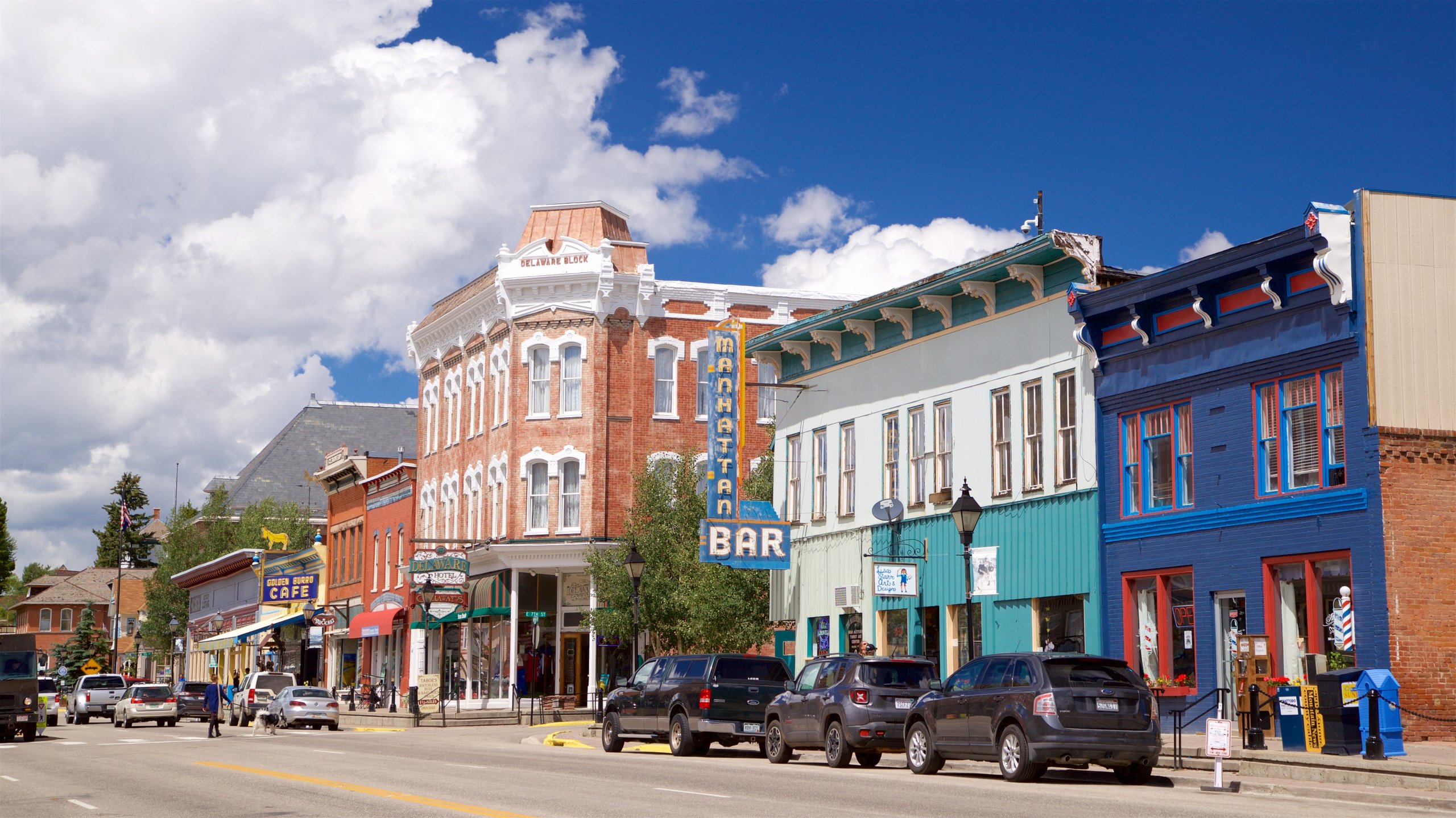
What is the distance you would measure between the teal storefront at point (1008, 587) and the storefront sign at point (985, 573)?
0.10 m

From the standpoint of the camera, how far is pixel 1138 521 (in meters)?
26.5

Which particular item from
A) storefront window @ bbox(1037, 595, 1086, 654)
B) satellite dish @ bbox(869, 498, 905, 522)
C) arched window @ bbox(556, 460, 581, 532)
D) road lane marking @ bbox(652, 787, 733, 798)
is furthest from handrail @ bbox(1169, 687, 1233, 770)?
arched window @ bbox(556, 460, 581, 532)

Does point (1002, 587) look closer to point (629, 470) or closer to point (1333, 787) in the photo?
point (1333, 787)

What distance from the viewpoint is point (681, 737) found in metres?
26.2

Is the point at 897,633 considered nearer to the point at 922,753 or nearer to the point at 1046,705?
the point at 922,753

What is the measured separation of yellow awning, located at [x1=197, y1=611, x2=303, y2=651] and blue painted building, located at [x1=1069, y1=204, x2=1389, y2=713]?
5180cm

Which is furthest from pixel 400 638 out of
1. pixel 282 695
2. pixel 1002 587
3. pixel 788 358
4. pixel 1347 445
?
pixel 1347 445

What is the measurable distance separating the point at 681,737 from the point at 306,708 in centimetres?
2135

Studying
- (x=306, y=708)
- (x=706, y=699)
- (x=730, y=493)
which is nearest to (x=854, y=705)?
(x=706, y=699)

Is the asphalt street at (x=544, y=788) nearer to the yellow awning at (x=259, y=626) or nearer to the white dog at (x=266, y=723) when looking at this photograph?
the white dog at (x=266, y=723)

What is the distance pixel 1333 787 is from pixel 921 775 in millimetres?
5471

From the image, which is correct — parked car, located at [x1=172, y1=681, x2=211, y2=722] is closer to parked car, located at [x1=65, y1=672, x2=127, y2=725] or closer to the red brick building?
parked car, located at [x1=65, y1=672, x2=127, y2=725]

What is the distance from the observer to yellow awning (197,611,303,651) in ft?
232

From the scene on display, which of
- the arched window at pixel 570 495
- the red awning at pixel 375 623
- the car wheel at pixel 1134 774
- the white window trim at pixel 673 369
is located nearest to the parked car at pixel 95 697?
the red awning at pixel 375 623
